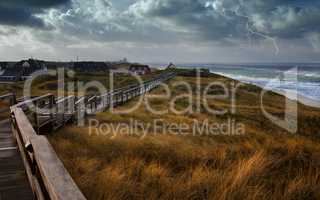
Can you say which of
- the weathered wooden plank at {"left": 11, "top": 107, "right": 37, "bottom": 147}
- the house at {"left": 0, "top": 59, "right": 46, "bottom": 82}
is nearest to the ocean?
the weathered wooden plank at {"left": 11, "top": 107, "right": 37, "bottom": 147}

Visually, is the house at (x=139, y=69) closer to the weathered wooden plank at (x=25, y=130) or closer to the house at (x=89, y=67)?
the house at (x=89, y=67)

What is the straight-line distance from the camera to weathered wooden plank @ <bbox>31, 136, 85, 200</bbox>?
6.66ft

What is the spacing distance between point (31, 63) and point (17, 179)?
101 metres

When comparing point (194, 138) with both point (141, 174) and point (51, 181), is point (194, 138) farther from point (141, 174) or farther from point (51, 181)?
point (51, 181)

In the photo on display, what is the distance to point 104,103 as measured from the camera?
1958 cm

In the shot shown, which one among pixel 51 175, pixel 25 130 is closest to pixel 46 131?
pixel 25 130

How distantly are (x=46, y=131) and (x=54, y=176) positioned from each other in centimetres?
836

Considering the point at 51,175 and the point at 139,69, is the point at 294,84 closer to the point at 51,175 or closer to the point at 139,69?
the point at 139,69

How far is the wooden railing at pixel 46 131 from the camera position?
88.0 inches

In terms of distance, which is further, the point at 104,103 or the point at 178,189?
the point at 104,103

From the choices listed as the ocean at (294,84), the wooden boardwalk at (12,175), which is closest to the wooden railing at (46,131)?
the wooden boardwalk at (12,175)

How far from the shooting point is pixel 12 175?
16.6 feet

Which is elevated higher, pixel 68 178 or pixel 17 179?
pixel 68 178

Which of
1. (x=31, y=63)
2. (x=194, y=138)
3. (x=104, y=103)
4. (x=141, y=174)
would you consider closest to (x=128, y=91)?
(x=104, y=103)
